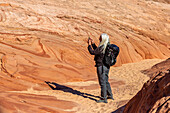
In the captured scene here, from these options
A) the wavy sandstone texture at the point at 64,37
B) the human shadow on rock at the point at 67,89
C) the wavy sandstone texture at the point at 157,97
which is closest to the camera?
the wavy sandstone texture at the point at 157,97

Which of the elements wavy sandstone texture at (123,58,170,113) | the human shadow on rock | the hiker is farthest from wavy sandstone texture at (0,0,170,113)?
wavy sandstone texture at (123,58,170,113)

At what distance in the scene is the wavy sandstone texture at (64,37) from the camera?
687 centimetres

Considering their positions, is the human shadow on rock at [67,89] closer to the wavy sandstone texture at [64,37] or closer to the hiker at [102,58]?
the wavy sandstone texture at [64,37]

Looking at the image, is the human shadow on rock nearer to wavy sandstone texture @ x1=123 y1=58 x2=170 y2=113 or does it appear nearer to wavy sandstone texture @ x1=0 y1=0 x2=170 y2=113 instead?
wavy sandstone texture @ x1=0 y1=0 x2=170 y2=113

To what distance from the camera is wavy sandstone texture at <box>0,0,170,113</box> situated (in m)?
6.87

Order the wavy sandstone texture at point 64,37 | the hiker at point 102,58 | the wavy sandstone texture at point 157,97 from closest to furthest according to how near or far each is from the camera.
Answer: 1. the wavy sandstone texture at point 157,97
2. the hiker at point 102,58
3. the wavy sandstone texture at point 64,37

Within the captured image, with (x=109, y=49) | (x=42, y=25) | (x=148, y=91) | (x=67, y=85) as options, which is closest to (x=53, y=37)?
(x=42, y=25)

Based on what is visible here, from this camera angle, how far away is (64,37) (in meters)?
9.48

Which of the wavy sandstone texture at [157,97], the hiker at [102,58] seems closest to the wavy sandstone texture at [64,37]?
the hiker at [102,58]

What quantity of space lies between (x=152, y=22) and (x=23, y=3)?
746 centimetres

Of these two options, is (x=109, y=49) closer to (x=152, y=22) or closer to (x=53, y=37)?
(x=53, y=37)

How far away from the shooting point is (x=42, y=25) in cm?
956

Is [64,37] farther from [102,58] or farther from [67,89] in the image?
[102,58]

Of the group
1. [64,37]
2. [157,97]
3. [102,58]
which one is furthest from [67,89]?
[157,97]
